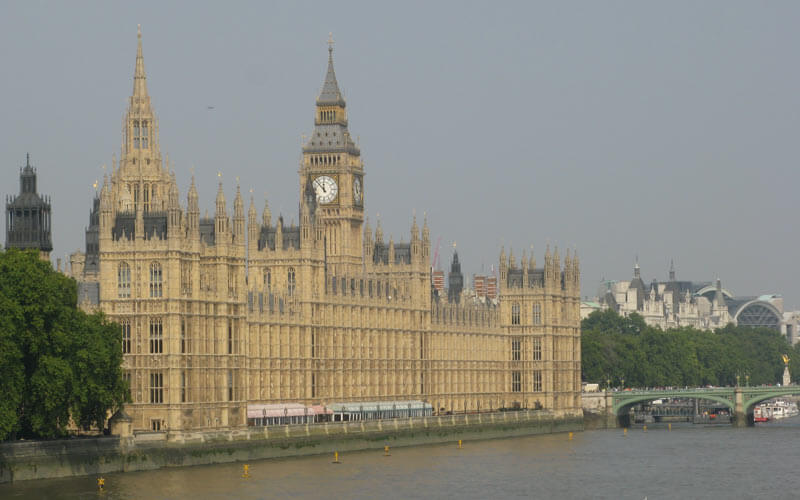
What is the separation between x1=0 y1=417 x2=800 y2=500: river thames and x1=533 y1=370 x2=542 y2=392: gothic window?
76.8 feet

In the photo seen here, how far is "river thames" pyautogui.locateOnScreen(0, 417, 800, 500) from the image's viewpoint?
3898 inches

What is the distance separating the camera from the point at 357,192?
168m

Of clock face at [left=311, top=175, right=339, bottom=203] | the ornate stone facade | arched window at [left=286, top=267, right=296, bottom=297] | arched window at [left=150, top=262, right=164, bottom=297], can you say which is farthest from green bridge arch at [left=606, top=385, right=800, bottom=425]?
arched window at [left=150, top=262, right=164, bottom=297]

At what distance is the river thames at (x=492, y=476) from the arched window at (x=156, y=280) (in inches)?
395

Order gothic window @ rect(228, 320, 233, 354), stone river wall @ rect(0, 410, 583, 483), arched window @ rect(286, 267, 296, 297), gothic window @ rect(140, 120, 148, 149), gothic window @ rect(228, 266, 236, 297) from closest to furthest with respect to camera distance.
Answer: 1. stone river wall @ rect(0, 410, 583, 483)
2. gothic window @ rect(228, 320, 233, 354)
3. gothic window @ rect(228, 266, 236, 297)
4. arched window @ rect(286, 267, 296, 297)
5. gothic window @ rect(140, 120, 148, 149)

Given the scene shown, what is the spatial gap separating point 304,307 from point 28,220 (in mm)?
19125

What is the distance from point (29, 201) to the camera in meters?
132

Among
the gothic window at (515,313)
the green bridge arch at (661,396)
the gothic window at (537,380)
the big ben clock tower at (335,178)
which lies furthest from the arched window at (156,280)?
the green bridge arch at (661,396)

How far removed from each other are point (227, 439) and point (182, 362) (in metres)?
5.78

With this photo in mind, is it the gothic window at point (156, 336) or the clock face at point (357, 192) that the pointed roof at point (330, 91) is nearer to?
the clock face at point (357, 192)

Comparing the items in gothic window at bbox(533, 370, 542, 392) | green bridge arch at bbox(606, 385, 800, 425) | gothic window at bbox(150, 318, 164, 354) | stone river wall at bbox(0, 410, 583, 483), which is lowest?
stone river wall at bbox(0, 410, 583, 483)

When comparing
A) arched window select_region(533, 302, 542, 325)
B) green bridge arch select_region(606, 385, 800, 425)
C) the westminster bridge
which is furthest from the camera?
green bridge arch select_region(606, 385, 800, 425)

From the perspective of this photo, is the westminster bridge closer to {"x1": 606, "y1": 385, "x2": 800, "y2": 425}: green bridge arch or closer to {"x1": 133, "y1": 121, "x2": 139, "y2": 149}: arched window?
{"x1": 606, "y1": 385, "x2": 800, "y2": 425}: green bridge arch

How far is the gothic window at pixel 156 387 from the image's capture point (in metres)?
111
